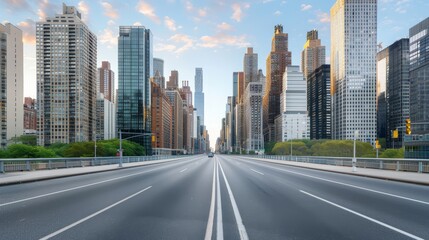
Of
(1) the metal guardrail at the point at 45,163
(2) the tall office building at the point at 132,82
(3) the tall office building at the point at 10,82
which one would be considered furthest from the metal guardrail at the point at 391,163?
(3) the tall office building at the point at 10,82

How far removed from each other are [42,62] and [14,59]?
1559 cm

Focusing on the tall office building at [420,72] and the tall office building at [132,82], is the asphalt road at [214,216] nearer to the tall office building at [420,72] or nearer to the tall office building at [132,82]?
the tall office building at [420,72]

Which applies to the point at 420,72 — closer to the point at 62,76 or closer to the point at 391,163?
the point at 391,163

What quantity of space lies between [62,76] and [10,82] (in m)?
29.6

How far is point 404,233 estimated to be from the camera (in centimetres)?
688

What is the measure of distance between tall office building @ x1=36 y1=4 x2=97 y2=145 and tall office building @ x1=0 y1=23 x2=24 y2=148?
13.2 m

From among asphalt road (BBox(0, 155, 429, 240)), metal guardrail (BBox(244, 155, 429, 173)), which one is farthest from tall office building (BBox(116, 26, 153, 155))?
asphalt road (BBox(0, 155, 429, 240))

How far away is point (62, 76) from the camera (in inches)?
7328

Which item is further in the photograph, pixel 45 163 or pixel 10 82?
pixel 10 82

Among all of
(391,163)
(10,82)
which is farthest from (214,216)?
(10,82)

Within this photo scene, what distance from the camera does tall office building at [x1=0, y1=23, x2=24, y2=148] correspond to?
17262cm

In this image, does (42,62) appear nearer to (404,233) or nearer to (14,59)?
(14,59)

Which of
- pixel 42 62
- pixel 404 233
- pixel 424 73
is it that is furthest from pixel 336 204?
pixel 42 62

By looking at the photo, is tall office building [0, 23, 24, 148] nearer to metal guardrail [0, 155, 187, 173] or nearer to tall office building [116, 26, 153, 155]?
tall office building [116, 26, 153, 155]
